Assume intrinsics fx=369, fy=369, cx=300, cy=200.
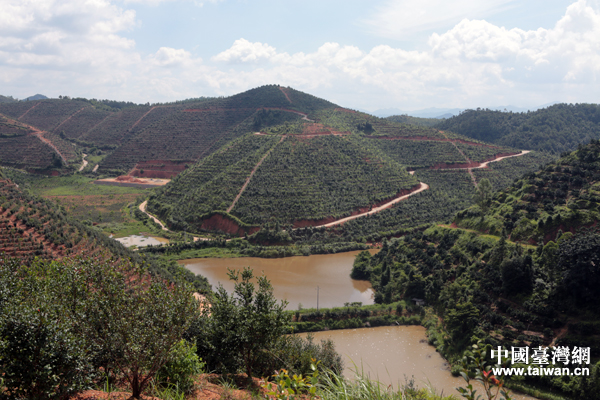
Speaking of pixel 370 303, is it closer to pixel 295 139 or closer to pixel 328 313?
pixel 328 313

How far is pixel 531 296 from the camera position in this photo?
79.4ft

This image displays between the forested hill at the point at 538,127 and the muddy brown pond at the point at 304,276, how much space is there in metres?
72.7

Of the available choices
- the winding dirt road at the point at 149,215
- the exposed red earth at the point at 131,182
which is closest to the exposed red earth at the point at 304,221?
the winding dirt road at the point at 149,215

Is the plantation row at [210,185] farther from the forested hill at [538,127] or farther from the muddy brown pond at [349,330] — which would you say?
the forested hill at [538,127]

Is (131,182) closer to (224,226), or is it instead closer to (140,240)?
(140,240)

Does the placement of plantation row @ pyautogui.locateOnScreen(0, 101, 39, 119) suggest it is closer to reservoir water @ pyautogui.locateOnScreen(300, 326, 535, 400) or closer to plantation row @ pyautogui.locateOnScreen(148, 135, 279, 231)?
plantation row @ pyautogui.locateOnScreen(148, 135, 279, 231)

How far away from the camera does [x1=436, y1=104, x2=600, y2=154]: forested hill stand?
9094 cm

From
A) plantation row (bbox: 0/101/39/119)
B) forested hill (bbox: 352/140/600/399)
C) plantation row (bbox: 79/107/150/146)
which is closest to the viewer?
forested hill (bbox: 352/140/600/399)

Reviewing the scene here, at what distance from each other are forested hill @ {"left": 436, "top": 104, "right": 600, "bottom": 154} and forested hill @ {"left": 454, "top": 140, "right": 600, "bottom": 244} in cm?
5924

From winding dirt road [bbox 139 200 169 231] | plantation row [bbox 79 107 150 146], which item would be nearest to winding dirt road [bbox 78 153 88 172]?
plantation row [bbox 79 107 150 146]

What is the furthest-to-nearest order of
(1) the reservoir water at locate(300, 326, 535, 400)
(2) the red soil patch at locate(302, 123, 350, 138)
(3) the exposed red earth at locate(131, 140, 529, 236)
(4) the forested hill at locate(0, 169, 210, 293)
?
1. (2) the red soil patch at locate(302, 123, 350, 138)
2. (3) the exposed red earth at locate(131, 140, 529, 236)
3. (4) the forested hill at locate(0, 169, 210, 293)
4. (1) the reservoir water at locate(300, 326, 535, 400)

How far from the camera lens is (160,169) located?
83.2m

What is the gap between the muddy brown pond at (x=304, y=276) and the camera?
107 feet

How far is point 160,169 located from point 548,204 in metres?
74.1
